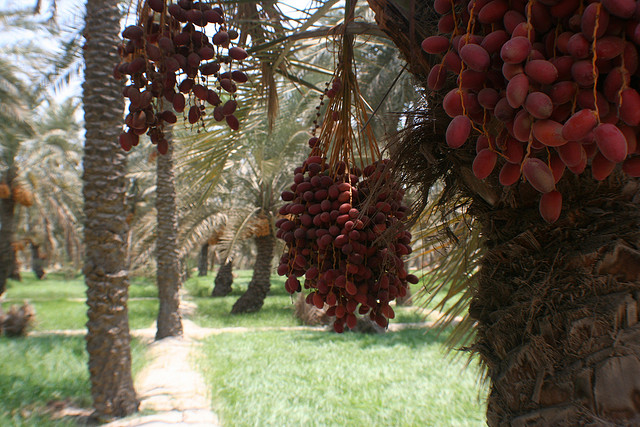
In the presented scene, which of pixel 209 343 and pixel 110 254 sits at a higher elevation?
pixel 110 254

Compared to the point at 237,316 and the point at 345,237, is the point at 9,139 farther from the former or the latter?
the point at 345,237

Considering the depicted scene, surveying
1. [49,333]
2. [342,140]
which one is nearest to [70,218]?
[49,333]

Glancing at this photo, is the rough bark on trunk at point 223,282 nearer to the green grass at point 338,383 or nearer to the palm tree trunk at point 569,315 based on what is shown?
the green grass at point 338,383

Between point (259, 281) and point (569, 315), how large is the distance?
10.5m

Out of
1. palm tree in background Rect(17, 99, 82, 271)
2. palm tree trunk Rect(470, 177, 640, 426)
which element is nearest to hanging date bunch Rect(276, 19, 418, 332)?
palm tree trunk Rect(470, 177, 640, 426)

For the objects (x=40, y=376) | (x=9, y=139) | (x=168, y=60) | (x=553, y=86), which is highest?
(x=9, y=139)

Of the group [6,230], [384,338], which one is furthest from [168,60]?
[6,230]

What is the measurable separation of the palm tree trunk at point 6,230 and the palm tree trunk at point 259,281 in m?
5.40

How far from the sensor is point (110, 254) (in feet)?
13.9

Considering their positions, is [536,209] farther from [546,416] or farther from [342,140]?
[342,140]

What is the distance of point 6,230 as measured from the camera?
1142cm

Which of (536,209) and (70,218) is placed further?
(70,218)

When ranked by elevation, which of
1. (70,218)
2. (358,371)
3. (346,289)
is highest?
(70,218)

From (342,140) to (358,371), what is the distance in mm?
4755
